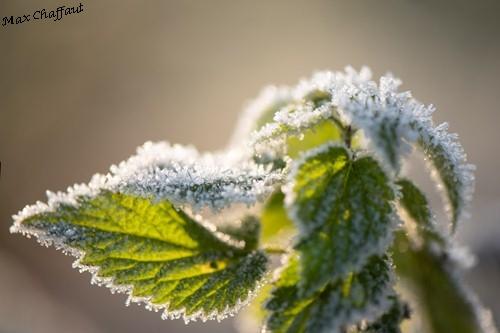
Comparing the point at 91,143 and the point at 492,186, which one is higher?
the point at 91,143

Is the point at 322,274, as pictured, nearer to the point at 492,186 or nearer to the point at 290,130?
the point at 290,130

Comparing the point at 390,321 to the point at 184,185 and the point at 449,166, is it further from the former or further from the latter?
the point at 184,185

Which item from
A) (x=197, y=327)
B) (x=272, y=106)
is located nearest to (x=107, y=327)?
(x=197, y=327)

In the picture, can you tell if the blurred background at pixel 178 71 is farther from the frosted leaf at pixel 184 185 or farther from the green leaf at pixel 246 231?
the frosted leaf at pixel 184 185

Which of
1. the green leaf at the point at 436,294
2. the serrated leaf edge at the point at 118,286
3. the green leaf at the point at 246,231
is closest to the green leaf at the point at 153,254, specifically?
the serrated leaf edge at the point at 118,286

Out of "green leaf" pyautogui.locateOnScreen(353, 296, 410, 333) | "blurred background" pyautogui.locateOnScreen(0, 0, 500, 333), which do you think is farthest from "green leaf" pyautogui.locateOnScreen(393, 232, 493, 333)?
"blurred background" pyautogui.locateOnScreen(0, 0, 500, 333)

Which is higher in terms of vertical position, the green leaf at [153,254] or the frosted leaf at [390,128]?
the frosted leaf at [390,128]

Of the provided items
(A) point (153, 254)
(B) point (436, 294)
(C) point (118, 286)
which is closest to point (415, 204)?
(B) point (436, 294)
